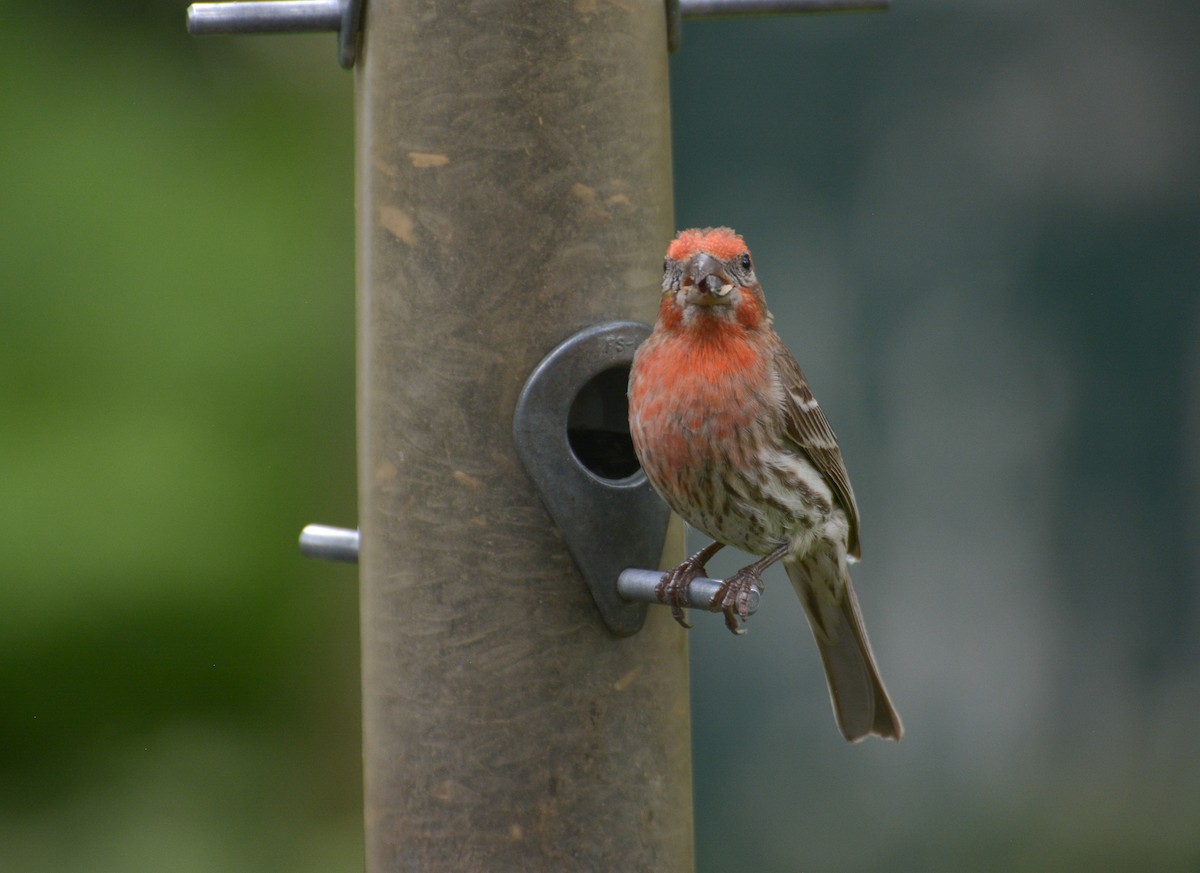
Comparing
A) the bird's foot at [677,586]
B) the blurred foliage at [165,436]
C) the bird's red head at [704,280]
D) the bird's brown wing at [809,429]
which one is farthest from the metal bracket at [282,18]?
the blurred foliage at [165,436]

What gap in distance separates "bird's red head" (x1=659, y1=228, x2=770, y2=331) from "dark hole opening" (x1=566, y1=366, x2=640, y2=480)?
9.5 inches

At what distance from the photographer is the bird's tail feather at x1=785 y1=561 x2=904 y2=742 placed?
4.29 metres

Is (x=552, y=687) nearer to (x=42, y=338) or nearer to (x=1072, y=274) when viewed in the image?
(x=42, y=338)

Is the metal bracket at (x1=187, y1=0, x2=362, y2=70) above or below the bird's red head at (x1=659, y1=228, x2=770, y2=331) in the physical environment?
above

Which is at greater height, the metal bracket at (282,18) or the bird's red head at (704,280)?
the metal bracket at (282,18)

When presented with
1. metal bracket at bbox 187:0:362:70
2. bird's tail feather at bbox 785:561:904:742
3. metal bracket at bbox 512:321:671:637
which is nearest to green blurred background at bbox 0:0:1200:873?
→ bird's tail feather at bbox 785:561:904:742

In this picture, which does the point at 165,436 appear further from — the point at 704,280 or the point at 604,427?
the point at 704,280

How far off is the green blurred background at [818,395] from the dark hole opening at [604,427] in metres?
3.04

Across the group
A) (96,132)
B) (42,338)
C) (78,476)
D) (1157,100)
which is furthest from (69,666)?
(1157,100)

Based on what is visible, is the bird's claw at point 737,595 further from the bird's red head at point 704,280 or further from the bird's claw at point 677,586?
the bird's red head at point 704,280

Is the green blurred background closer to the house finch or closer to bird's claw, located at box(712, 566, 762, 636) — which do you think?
the house finch

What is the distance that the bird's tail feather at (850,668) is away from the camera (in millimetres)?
4289

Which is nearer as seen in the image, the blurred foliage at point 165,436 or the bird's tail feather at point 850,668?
the bird's tail feather at point 850,668

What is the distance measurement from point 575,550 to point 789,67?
159 inches
